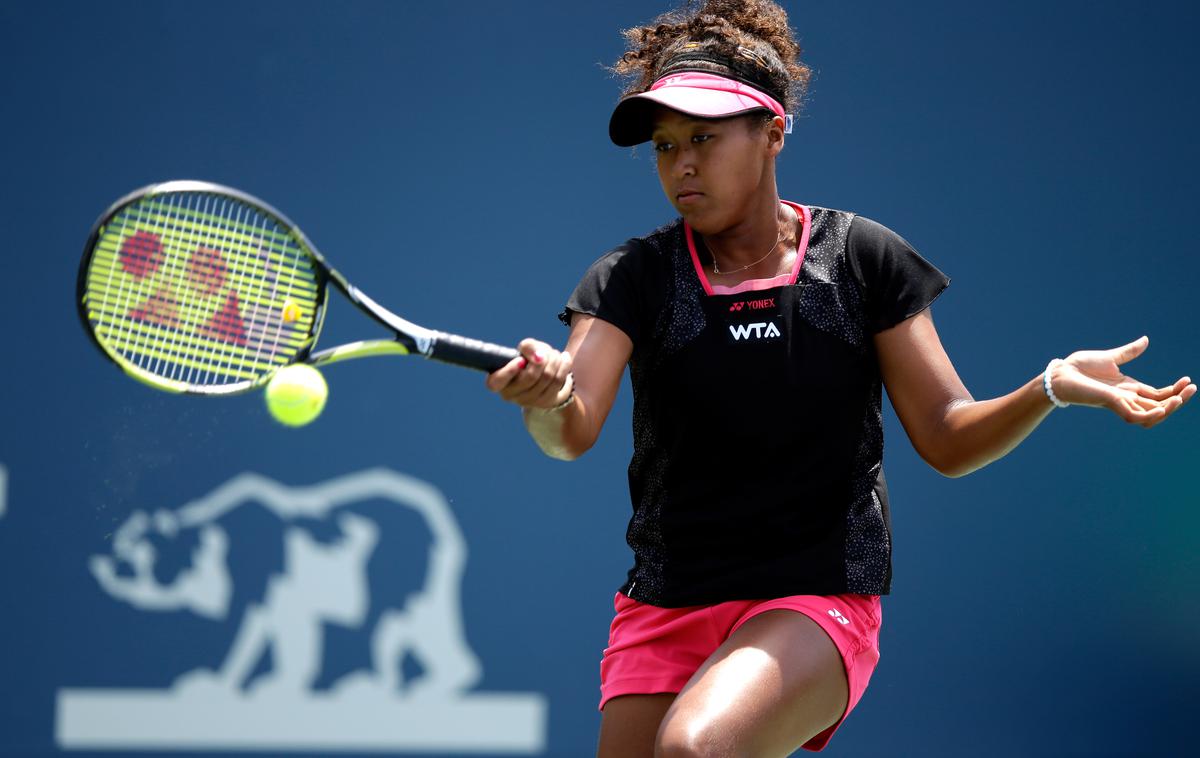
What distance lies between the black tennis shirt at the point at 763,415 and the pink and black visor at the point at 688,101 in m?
0.25

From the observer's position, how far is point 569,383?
2.43 metres

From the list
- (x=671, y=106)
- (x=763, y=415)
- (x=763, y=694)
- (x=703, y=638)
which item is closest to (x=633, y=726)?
(x=703, y=638)

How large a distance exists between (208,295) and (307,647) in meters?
2.27

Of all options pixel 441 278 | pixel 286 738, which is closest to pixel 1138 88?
pixel 441 278

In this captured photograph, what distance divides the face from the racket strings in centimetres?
70

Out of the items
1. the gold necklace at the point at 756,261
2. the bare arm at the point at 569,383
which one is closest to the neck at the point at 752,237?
the gold necklace at the point at 756,261

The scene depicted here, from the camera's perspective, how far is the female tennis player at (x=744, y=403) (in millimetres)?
A: 2576

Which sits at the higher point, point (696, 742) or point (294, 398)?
point (294, 398)

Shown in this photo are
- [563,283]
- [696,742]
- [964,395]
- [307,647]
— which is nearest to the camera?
[696,742]

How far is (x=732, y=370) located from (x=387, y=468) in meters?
2.33

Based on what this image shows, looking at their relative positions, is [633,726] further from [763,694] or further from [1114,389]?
[1114,389]

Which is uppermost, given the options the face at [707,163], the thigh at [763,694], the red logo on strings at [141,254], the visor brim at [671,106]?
the visor brim at [671,106]

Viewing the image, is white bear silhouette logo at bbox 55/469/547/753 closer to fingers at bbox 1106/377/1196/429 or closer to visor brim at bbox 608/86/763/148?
visor brim at bbox 608/86/763/148

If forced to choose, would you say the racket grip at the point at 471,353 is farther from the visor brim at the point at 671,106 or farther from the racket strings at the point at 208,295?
the visor brim at the point at 671,106
